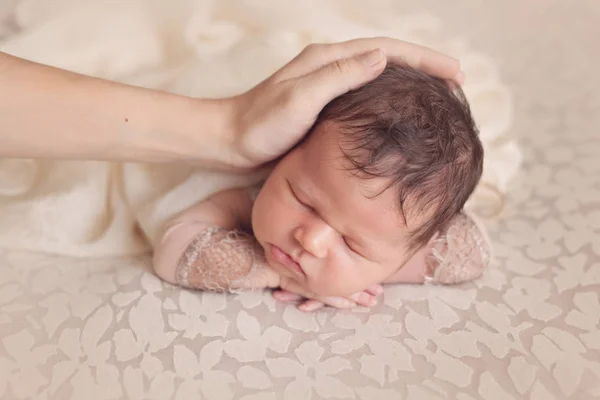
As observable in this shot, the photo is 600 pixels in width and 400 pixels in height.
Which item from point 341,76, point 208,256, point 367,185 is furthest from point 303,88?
point 208,256

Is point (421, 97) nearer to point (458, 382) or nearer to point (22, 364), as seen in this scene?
point (458, 382)

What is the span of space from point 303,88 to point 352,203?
18 cm

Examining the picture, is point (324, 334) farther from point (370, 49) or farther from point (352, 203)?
point (370, 49)

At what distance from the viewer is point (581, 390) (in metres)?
0.89

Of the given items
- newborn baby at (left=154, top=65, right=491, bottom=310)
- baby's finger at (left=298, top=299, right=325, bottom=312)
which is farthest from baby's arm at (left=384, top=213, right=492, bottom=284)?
baby's finger at (left=298, top=299, right=325, bottom=312)

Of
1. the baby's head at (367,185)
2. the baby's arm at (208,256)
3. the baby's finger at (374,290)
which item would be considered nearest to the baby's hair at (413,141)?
the baby's head at (367,185)

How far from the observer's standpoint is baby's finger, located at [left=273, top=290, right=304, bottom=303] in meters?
1.03

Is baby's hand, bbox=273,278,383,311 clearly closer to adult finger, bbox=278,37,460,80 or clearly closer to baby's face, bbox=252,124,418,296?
baby's face, bbox=252,124,418,296

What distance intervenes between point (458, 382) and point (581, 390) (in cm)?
16

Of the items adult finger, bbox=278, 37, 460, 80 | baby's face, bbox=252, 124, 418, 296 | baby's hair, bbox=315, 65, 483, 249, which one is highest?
adult finger, bbox=278, 37, 460, 80

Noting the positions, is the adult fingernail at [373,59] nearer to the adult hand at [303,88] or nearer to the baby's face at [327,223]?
the adult hand at [303,88]

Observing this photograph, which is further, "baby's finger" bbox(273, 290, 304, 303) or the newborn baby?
"baby's finger" bbox(273, 290, 304, 303)

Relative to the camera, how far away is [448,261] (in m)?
1.08

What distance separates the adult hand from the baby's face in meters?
0.04
